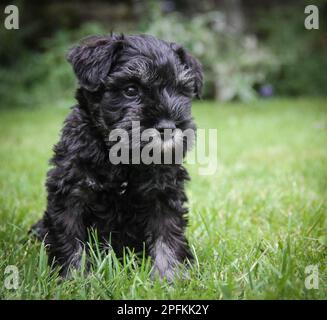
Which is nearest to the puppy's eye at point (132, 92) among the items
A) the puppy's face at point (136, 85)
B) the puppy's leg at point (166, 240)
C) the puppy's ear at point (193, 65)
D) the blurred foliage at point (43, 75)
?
the puppy's face at point (136, 85)

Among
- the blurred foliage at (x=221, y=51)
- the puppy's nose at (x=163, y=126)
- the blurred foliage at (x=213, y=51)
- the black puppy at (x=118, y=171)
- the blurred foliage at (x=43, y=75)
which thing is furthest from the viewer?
the blurred foliage at (x=43, y=75)

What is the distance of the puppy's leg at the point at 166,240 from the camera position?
2.64m

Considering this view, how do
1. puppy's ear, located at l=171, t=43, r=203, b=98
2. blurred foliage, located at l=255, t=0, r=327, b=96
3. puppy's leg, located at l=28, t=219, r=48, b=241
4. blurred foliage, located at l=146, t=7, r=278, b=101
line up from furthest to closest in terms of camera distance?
blurred foliage, located at l=255, t=0, r=327, b=96, blurred foliage, located at l=146, t=7, r=278, b=101, puppy's ear, located at l=171, t=43, r=203, b=98, puppy's leg, located at l=28, t=219, r=48, b=241

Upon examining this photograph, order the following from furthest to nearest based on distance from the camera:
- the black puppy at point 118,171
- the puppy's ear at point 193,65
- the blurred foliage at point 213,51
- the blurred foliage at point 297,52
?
the blurred foliage at point 297,52
the blurred foliage at point 213,51
the puppy's ear at point 193,65
the black puppy at point 118,171

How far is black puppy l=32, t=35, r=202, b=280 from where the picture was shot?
8.36 feet

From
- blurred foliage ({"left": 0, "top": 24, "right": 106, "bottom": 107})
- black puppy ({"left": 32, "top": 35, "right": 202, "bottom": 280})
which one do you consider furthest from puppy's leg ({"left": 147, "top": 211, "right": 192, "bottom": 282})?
blurred foliage ({"left": 0, "top": 24, "right": 106, "bottom": 107})

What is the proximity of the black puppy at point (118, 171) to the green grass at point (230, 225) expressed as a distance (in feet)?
0.48

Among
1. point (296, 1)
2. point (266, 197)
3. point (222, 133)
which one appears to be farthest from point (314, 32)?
point (266, 197)

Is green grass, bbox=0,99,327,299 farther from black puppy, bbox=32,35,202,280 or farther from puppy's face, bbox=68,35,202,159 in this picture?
puppy's face, bbox=68,35,202,159

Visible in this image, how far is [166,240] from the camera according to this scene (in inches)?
105

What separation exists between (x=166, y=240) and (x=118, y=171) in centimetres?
48

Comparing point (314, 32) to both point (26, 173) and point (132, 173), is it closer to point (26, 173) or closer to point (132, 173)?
point (26, 173)

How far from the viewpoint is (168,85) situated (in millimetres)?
2594

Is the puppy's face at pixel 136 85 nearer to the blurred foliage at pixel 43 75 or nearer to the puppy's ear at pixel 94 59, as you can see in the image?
the puppy's ear at pixel 94 59
